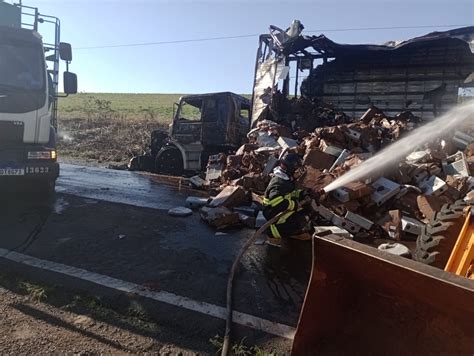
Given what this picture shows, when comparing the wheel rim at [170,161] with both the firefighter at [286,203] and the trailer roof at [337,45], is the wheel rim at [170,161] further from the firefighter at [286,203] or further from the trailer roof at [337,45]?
the firefighter at [286,203]

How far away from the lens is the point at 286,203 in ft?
18.5

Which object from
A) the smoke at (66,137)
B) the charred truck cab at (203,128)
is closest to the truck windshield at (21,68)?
the charred truck cab at (203,128)

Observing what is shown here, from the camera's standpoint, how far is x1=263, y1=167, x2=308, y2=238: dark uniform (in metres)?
5.64

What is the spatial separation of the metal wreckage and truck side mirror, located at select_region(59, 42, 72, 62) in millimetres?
3792

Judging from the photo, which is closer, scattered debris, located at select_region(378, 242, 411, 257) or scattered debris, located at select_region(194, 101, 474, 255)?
scattered debris, located at select_region(378, 242, 411, 257)

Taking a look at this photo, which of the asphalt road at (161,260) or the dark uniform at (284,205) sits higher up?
the dark uniform at (284,205)

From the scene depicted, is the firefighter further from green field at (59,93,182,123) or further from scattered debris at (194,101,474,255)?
green field at (59,93,182,123)

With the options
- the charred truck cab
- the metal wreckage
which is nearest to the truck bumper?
the metal wreckage

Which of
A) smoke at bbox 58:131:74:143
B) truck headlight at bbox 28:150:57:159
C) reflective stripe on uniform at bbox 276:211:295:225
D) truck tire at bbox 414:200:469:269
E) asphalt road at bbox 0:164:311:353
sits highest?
smoke at bbox 58:131:74:143

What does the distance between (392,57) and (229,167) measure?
19.0 ft

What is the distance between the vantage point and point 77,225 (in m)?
6.28

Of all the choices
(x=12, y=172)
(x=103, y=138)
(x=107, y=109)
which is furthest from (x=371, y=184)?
(x=107, y=109)

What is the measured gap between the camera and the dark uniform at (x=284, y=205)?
18.5ft

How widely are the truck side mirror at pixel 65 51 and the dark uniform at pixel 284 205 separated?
196 inches
